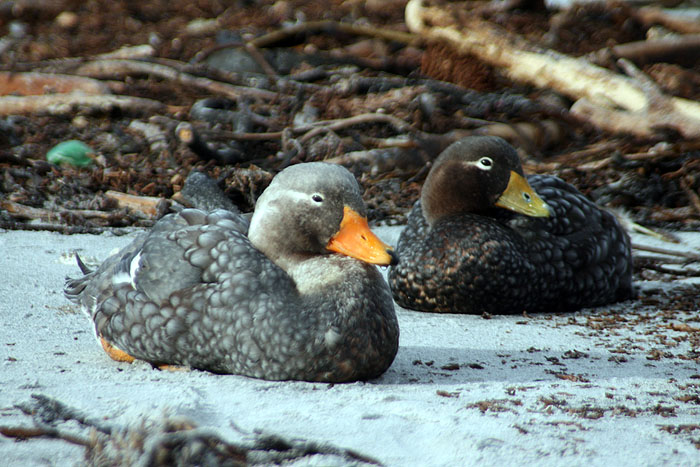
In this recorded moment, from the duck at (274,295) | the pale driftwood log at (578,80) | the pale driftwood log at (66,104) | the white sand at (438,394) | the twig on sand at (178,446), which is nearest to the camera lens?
the twig on sand at (178,446)

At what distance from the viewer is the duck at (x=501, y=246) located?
187 inches

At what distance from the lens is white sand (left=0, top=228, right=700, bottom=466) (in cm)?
230

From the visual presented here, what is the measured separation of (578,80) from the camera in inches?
296

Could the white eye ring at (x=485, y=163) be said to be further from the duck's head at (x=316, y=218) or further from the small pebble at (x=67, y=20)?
the small pebble at (x=67, y=20)

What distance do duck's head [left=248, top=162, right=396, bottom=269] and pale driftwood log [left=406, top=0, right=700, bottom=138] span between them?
4.48 metres

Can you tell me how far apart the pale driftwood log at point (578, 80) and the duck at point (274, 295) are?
4473 mm

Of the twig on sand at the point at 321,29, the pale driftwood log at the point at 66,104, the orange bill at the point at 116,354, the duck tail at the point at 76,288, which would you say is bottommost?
the pale driftwood log at the point at 66,104

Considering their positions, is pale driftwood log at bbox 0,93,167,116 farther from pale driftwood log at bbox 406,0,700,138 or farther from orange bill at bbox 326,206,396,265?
orange bill at bbox 326,206,396,265

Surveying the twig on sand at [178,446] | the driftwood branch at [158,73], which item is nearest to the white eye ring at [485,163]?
the twig on sand at [178,446]

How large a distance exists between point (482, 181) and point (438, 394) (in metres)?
2.33

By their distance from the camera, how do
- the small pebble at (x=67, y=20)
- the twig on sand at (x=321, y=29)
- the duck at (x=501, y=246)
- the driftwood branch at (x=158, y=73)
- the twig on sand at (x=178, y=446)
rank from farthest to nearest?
the small pebble at (x=67, y=20) < the twig on sand at (x=321, y=29) < the driftwood branch at (x=158, y=73) < the duck at (x=501, y=246) < the twig on sand at (x=178, y=446)

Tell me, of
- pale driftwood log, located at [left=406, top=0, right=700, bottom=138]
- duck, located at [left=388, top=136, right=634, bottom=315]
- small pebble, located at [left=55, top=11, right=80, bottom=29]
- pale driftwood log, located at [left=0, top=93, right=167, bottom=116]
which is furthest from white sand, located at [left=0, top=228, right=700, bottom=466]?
small pebble, located at [left=55, top=11, right=80, bottom=29]

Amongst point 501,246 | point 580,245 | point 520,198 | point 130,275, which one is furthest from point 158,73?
point 130,275

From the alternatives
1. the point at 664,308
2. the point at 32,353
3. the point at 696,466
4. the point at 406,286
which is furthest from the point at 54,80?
the point at 696,466
